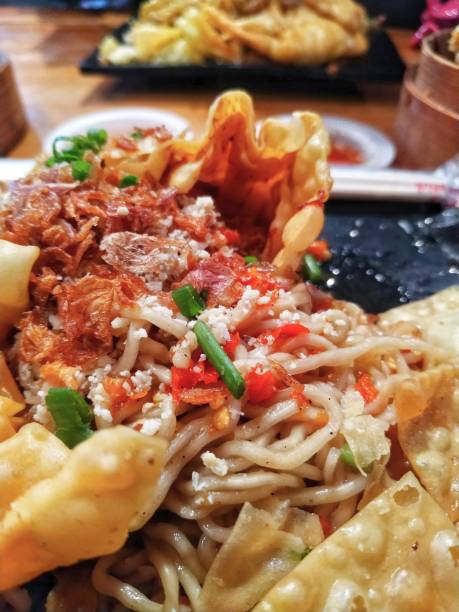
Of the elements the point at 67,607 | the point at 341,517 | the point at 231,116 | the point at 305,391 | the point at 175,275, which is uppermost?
the point at 231,116

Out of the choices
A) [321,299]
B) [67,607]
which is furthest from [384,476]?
[67,607]

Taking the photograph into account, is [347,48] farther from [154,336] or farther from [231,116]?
[154,336]

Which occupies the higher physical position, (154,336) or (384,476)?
(154,336)

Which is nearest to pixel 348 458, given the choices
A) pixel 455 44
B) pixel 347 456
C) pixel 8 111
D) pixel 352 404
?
pixel 347 456

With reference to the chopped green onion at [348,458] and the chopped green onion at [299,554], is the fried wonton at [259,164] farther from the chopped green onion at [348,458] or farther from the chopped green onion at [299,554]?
the chopped green onion at [299,554]

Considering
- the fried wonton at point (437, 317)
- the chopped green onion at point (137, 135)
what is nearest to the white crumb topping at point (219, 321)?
the fried wonton at point (437, 317)

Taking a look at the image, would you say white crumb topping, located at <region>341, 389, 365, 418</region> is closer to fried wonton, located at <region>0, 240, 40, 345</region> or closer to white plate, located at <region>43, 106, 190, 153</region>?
fried wonton, located at <region>0, 240, 40, 345</region>
